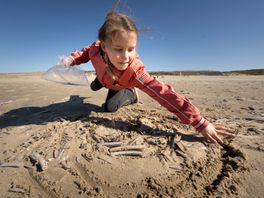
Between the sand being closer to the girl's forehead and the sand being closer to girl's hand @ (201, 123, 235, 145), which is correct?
girl's hand @ (201, 123, 235, 145)

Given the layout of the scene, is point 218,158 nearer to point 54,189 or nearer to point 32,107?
point 54,189

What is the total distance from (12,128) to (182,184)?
2.14 m

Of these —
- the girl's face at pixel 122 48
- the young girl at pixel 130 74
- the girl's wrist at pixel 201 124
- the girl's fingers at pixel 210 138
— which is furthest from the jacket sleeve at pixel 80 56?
the girl's fingers at pixel 210 138

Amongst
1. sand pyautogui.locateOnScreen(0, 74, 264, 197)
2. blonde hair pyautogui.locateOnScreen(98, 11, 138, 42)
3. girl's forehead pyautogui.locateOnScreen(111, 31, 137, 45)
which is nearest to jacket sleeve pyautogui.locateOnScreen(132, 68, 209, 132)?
sand pyautogui.locateOnScreen(0, 74, 264, 197)

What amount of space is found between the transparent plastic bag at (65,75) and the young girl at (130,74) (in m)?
0.71

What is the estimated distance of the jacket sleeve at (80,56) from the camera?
3846 millimetres

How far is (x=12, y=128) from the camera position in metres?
2.74

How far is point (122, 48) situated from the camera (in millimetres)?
2559

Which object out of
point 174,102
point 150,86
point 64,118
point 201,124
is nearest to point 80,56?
point 64,118

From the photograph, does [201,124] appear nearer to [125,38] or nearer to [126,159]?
[126,159]

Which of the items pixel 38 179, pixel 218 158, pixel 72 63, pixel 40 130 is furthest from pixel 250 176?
pixel 72 63

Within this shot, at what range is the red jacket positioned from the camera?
2.32 meters

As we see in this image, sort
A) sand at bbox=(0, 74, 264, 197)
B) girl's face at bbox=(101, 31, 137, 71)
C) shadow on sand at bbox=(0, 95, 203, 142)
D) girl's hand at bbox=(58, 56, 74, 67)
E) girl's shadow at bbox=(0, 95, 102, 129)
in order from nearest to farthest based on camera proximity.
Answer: sand at bbox=(0, 74, 264, 197)
shadow on sand at bbox=(0, 95, 203, 142)
girl's face at bbox=(101, 31, 137, 71)
girl's shadow at bbox=(0, 95, 102, 129)
girl's hand at bbox=(58, 56, 74, 67)

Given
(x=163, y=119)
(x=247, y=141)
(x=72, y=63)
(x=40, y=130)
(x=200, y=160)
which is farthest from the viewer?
(x=72, y=63)
